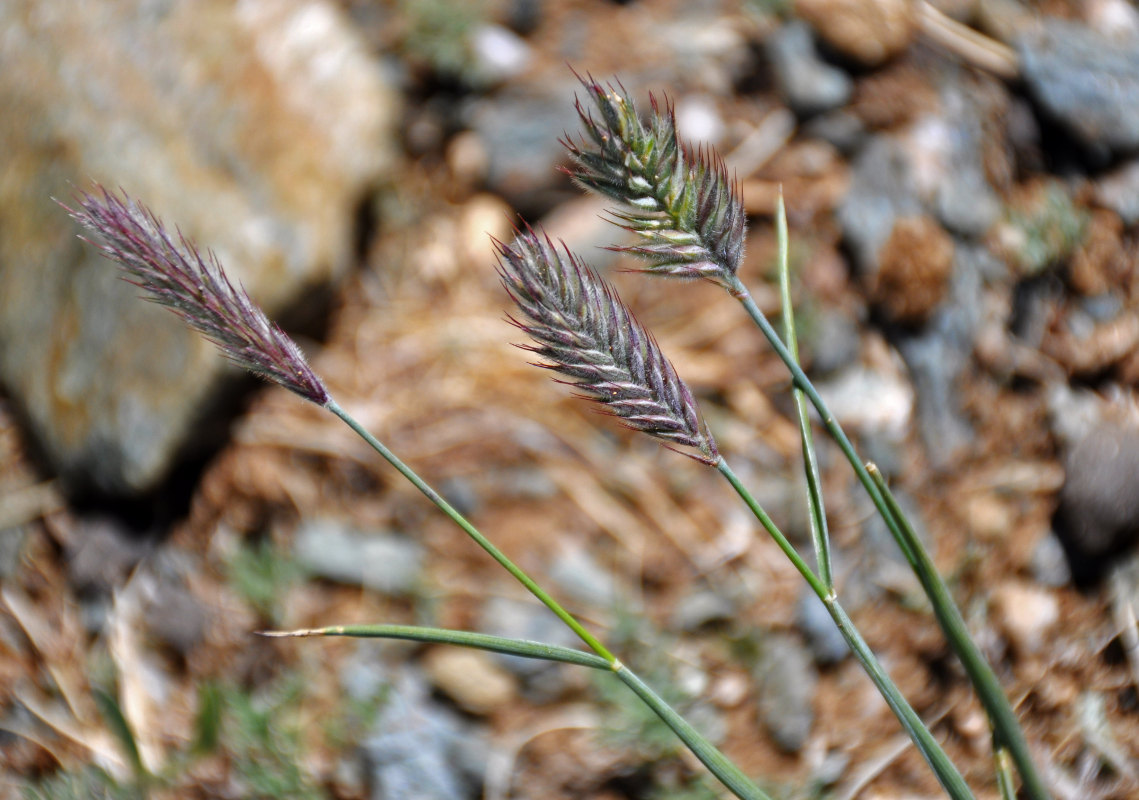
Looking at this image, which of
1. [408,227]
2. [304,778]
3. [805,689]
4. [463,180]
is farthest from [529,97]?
[304,778]

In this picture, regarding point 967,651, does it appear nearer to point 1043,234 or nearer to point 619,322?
point 619,322

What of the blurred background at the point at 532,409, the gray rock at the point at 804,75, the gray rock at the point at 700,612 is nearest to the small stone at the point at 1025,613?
the blurred background at the point at 532,409

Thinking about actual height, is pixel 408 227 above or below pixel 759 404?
above

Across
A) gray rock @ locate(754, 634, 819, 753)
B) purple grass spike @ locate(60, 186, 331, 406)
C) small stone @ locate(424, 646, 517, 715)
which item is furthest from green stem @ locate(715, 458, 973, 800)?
small stone @ locate(424, 646, 517, 715)

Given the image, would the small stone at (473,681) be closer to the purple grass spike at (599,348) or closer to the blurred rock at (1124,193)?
the purple grass spike at (599,348)

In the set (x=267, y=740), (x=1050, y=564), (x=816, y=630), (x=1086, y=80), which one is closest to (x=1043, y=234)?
(x=1086, y=80)

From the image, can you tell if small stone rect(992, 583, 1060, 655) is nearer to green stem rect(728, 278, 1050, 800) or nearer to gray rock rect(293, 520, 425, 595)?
green stem rect(728, 278, 1050, 800)

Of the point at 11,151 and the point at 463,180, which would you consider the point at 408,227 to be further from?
the point at 11,151
